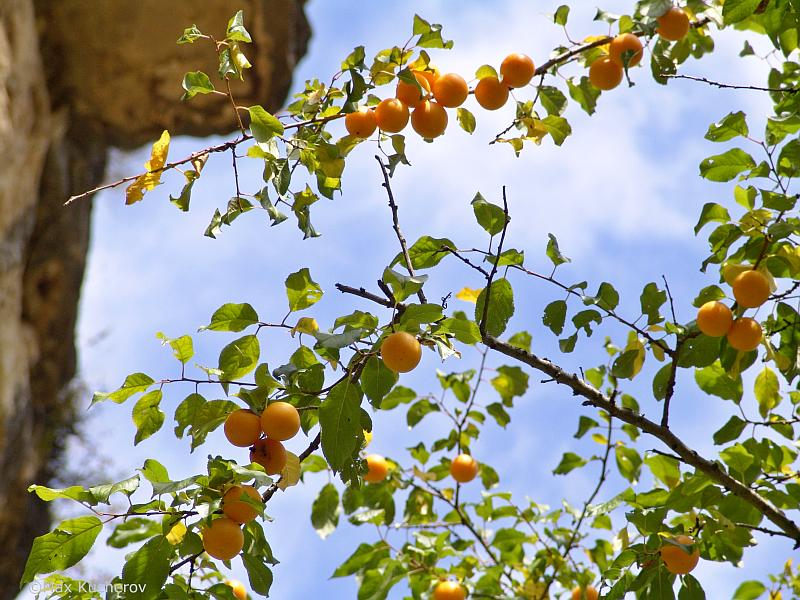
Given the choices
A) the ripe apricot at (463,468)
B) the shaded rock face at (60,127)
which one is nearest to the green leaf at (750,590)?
the ripe apricot at (463,468)

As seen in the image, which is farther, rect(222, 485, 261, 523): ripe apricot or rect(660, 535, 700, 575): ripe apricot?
rect(660, 535, 700, 575): ripe apricot

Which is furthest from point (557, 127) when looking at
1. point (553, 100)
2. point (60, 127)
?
point (60, 127)

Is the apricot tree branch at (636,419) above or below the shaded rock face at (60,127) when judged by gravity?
below

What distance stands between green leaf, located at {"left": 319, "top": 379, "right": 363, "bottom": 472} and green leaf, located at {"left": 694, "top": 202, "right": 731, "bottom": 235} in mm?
753

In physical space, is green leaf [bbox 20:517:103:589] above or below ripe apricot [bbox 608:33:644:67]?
below

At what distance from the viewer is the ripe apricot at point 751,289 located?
128 centimetres

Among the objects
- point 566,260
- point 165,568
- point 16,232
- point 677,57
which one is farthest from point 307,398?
point 16,232

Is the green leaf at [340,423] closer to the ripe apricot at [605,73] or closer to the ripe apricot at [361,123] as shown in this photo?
the ripe apricot at [361,123]

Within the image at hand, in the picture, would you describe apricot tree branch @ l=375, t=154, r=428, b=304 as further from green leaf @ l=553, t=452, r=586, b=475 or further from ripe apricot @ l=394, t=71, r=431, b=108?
green leaf @ l=553, t=452, r=586, b=475

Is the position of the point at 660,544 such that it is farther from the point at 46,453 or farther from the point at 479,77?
the point at 46,453

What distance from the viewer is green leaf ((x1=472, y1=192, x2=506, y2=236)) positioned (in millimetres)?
1317

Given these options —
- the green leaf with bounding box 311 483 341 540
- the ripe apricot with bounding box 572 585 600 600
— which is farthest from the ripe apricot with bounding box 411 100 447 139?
the ripe apricot with bounding box 572 585 600 600

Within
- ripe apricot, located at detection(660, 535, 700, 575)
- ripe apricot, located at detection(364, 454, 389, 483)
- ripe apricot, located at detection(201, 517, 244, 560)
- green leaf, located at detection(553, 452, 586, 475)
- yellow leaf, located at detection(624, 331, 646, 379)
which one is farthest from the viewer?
green leaf, located at detection(553, 452, 586, 475)

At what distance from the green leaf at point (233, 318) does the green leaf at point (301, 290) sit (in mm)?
71
